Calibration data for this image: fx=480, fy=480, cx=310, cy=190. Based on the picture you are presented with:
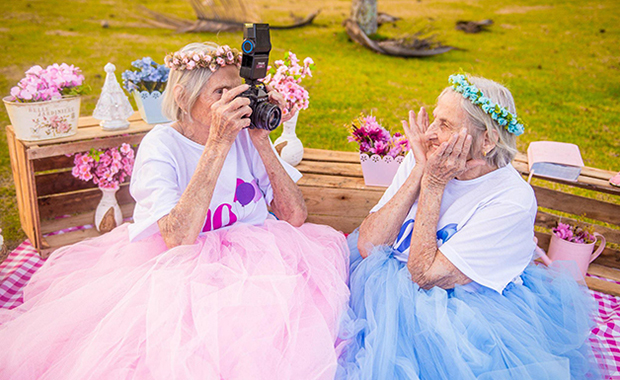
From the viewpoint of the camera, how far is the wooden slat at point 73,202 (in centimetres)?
380

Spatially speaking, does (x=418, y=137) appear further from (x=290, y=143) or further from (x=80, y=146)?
(x=80, y=146)

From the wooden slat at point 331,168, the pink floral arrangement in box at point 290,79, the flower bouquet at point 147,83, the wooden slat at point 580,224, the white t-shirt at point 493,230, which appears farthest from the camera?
the wooden slat at point 580,224

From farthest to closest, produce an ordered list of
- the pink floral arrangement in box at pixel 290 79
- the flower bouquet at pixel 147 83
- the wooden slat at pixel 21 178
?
the flower bouquet at pixel 147 83, the wooden slat at pixel 21 178, the pink floral arrangement in box at pixel 290 79

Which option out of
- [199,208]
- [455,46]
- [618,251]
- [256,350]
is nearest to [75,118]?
[199,208]

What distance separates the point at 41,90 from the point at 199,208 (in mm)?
1774

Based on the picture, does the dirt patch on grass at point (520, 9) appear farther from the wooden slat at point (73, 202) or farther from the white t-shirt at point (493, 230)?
the white t-shirt at point (493, 230)

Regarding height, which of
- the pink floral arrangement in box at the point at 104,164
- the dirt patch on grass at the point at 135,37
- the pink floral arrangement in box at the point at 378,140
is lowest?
the pink floral arrangement in box at the point at 104,164

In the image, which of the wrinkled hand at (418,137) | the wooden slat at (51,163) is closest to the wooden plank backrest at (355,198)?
the wrinkled hand at (418,137)

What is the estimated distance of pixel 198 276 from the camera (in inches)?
77.2

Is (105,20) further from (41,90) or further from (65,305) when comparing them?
(65,305)

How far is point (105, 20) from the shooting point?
Answer: 9750mm

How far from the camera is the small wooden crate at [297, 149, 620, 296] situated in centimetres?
333

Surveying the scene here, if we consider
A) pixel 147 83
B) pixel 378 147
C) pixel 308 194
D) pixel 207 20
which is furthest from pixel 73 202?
pixel 207 20

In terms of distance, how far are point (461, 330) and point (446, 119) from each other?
0.90m
